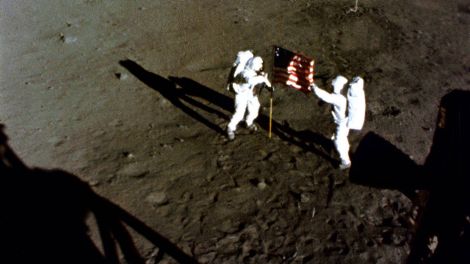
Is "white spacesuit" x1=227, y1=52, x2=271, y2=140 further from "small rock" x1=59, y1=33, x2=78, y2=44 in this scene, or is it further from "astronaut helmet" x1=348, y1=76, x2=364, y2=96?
"small rock" x1=59, y1=33, x2=78, y2=44

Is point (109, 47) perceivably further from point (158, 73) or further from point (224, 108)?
point (224, 108)

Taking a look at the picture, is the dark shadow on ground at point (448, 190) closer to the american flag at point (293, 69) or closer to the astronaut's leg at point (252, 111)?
the american flag at point (293, 69)

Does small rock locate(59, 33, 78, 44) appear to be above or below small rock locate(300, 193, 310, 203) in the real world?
above

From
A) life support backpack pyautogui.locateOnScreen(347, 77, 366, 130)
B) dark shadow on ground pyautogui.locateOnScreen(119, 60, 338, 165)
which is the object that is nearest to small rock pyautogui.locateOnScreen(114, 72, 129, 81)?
dark shadow on ground pyautogui.locateOnScreen(119, 60, 338, 165)

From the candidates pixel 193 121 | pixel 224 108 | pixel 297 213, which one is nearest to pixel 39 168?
pixel 193 121

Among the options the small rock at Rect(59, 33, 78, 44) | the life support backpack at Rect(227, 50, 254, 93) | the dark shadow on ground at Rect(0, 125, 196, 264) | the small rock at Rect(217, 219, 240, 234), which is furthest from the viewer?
the small rock at Rect(59, 33, 78, 44)

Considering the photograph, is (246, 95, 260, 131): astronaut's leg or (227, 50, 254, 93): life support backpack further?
(246, 95, 260, 131): astronaut's leg

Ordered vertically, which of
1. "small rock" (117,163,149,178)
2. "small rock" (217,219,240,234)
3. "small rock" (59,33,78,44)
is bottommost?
"small rock" (117,163,149,178)
